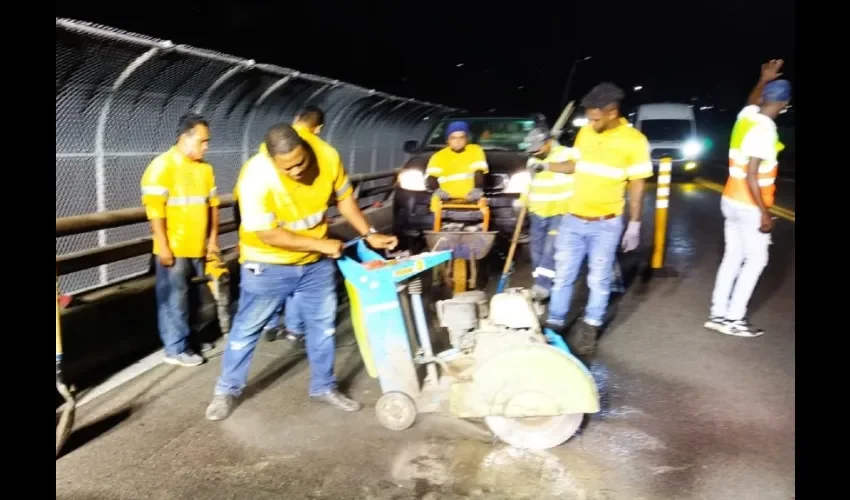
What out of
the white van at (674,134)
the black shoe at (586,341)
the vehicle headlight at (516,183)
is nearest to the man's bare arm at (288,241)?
the black shoe at (586,341)

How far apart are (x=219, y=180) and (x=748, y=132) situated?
581 centimetres

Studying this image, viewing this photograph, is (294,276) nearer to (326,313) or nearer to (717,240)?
(326,313)

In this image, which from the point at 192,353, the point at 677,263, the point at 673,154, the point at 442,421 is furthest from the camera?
the point at 673,154

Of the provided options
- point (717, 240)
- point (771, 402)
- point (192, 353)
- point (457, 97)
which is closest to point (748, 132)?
point (771, 402)

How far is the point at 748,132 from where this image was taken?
549 centimetres

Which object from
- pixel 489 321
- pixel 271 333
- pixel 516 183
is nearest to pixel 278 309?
pixel 489 321

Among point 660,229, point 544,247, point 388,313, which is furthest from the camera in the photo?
point 660,229

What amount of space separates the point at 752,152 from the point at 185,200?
4385mm

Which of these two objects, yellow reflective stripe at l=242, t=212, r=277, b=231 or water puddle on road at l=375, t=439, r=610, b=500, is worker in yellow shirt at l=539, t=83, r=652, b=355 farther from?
yellow reflective stripe at l=242, t=212, r=277, b=231

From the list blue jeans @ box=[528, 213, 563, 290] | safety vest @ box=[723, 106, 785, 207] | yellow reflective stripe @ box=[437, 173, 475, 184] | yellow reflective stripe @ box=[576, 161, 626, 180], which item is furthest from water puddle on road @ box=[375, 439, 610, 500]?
yellow reflective stripe @ box=[437, 173, 475, 184]

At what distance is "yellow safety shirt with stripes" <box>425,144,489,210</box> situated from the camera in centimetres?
712

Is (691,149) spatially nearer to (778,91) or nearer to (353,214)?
(778,91)

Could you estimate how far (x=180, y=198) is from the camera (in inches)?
200

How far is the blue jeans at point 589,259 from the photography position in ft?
17.4
